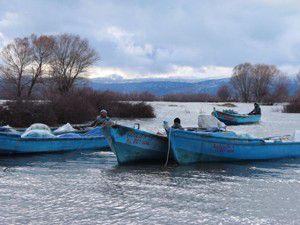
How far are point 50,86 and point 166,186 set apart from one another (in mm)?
49378

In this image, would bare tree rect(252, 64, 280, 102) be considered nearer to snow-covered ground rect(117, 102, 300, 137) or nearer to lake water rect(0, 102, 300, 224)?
snow-covered ground rect(117, 102, 300, 137)

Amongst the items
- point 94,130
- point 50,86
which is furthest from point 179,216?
point 50,86

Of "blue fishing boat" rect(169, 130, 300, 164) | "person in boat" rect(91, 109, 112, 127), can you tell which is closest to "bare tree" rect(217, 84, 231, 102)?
"person in boat" rect(91, 109, 112, 127)

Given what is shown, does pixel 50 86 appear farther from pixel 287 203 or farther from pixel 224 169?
pixel 287 203

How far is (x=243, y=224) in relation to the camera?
10.0 meters

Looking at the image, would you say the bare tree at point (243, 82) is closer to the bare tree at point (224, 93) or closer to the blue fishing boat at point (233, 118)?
the bare tree at point (224, 93)

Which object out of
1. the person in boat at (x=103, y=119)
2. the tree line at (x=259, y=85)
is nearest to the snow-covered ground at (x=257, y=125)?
the person in boat at (x=103, y=119)

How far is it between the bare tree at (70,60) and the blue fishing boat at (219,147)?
4622 cm

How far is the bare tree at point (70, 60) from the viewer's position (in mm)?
63219

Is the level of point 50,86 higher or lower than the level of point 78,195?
higher

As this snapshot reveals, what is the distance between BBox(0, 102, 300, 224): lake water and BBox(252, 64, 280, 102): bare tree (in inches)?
4931

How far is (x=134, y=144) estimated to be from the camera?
56.4 ft

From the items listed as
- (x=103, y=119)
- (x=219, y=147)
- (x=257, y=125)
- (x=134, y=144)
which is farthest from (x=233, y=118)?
(x=134, y=144)

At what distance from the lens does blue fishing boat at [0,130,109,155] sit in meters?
18.6
